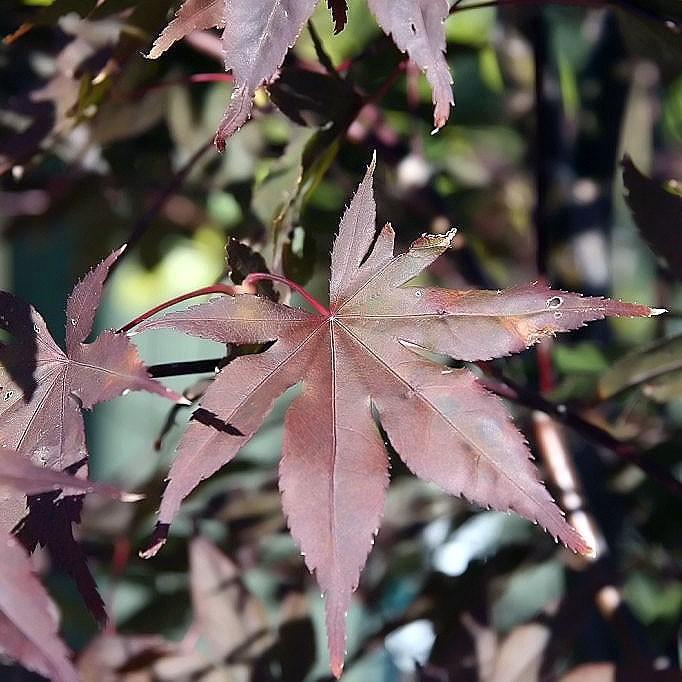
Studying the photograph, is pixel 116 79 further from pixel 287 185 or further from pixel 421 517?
pixel 421 517

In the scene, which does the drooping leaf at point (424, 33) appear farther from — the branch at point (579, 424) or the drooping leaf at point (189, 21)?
the branch at point (579, 424)

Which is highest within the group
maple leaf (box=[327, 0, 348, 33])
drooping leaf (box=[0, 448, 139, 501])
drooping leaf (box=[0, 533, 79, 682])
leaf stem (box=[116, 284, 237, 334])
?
maple leaf (box=[327, 0, 348, 33])

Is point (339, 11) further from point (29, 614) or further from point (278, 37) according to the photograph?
point (29, 614)

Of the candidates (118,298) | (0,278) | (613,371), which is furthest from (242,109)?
(0,278)

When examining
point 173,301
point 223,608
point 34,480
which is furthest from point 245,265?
point 223,608

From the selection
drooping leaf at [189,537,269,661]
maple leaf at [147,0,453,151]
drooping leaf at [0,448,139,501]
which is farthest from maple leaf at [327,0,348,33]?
drooping leaf at [189,537,269,661]

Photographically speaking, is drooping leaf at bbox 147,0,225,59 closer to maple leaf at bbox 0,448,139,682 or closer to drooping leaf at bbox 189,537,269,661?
maple leaf at bbox 0,448,139,682

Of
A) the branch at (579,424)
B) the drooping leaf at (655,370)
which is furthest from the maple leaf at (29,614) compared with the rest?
the drooping leaf at (655,370)
